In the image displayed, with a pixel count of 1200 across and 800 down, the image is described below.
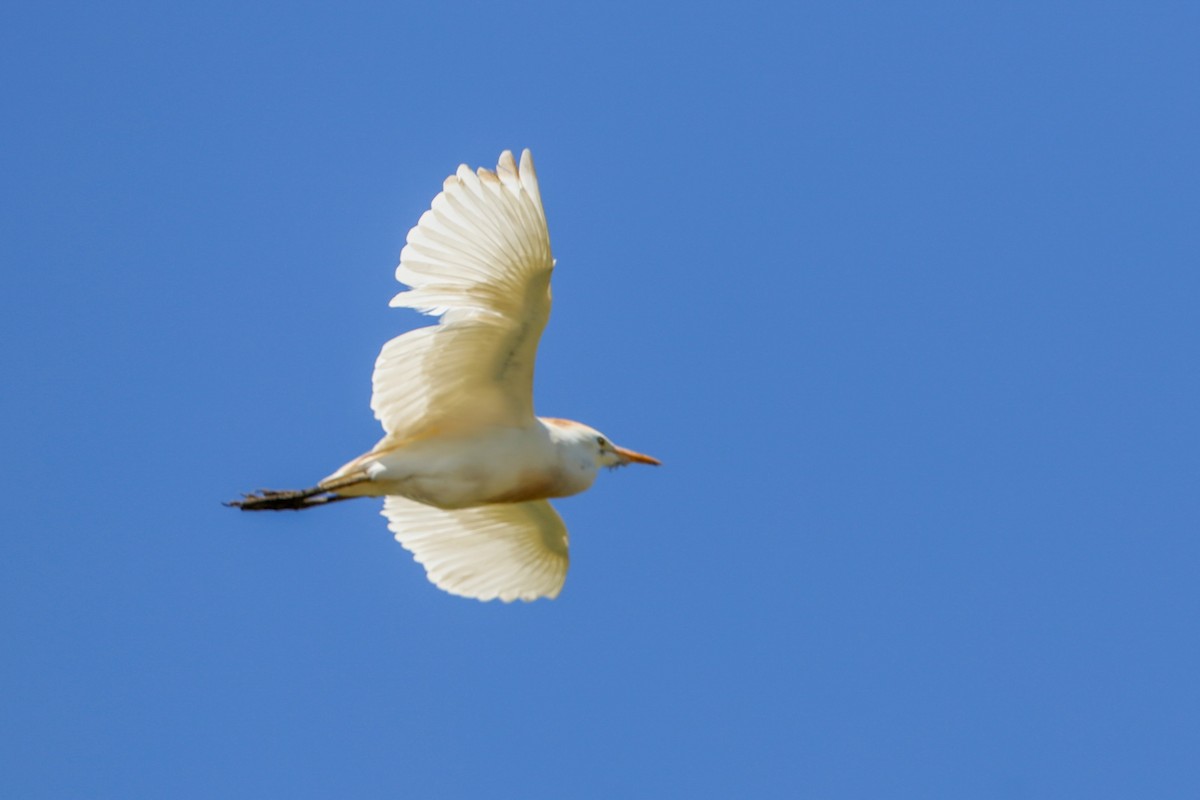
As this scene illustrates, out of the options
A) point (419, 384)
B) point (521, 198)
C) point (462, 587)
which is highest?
point (521, 198)

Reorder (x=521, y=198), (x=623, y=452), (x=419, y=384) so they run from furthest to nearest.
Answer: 1. (x=623, y=452)
2. (x=419, y=384)
3. (x=521, y=198)

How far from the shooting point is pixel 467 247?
12.3m

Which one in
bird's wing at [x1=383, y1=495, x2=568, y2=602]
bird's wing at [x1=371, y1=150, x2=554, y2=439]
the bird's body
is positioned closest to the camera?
bird's wing at [x1=371, y1=150, x2=554, y2=439]

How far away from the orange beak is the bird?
0.4 inches

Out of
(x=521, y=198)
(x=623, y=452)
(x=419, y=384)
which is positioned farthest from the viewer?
(x=623, y=452)

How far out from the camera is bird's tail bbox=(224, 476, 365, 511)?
42.4ft

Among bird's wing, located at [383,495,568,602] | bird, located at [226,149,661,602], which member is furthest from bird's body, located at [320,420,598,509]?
bird's wing, located at [383,495,568,602]

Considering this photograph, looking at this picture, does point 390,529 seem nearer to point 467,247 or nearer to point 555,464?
point 555,464

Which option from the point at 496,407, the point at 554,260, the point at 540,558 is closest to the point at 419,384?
the point at 496,407

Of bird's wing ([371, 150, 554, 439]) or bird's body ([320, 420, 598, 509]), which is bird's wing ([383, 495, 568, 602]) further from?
bird's wing ([371, 150, 554, 439])

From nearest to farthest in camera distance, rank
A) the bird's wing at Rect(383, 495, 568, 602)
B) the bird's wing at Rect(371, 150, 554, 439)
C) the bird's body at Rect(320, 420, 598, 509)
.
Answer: the bird's wing at Rect(371, 150, 554, 439) → the bird's body at Rect(320, 420, 598, 509) → the bird's wing at Rect(383, 495, 568, 602)

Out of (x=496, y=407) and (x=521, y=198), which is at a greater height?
(x=521, y=198)

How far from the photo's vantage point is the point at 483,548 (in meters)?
14.8

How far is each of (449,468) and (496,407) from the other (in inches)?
21.1
